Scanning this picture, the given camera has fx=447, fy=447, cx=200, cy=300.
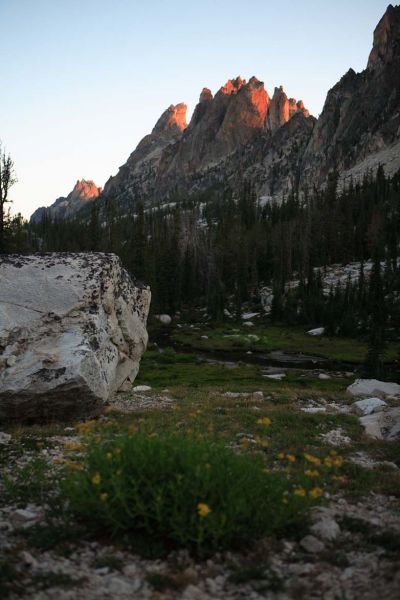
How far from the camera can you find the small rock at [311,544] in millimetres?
6114

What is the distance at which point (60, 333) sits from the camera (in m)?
13.8

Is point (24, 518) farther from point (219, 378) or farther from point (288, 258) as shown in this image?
point (288, 258)

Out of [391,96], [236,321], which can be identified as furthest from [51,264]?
[391,96]

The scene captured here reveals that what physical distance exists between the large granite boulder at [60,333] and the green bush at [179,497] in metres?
6.36

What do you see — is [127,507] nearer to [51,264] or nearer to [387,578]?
[387,578]

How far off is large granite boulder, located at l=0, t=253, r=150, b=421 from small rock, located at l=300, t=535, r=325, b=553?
317 inches

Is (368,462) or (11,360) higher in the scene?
(11,360)

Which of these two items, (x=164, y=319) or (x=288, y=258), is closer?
(x=164, y=319)

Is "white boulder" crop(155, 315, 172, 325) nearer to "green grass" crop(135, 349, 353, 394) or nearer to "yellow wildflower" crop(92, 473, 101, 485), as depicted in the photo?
"green grass" crop(135, 349, 353, 394)

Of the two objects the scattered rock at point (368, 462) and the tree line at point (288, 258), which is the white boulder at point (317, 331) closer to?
the tree line at point (288, 258)

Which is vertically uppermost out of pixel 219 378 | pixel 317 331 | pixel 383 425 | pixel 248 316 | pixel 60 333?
pixel 60 333

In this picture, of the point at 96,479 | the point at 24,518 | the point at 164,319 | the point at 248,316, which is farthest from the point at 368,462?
the point at 248,316

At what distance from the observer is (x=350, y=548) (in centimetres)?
618

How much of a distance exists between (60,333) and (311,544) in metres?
9.88
